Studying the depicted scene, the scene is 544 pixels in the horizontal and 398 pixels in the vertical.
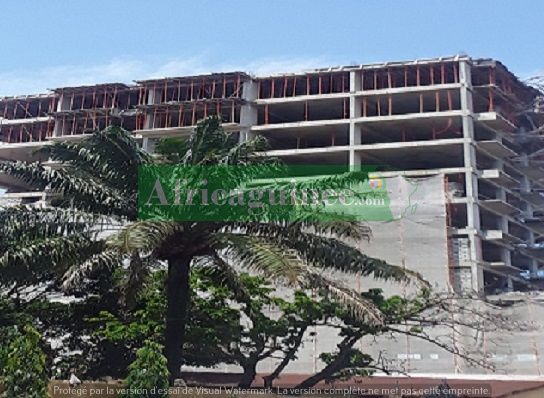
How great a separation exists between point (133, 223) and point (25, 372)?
3.66m

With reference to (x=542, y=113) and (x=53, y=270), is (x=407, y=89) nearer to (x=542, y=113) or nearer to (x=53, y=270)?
(x=542, y=113)

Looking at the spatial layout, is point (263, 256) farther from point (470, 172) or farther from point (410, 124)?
point (410, 124)

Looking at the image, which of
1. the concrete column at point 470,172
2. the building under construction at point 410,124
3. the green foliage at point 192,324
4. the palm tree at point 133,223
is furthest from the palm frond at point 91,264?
the building under construction at point 410,124

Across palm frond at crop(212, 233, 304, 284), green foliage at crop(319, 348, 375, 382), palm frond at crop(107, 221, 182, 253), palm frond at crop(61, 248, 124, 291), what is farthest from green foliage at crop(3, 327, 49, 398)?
green foliage at crop(319, 348, 375, 382)

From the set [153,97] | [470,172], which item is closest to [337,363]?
[470,172]

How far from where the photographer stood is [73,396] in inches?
546

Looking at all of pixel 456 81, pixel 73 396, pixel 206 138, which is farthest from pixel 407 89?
pixel 73 396

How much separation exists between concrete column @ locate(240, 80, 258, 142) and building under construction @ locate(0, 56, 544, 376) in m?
0.08

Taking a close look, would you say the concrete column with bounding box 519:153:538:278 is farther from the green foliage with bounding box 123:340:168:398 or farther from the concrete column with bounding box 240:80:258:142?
the green foliage with bounding box 123:340:168:398

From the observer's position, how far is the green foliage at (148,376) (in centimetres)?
1341

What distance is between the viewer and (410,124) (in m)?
50.9

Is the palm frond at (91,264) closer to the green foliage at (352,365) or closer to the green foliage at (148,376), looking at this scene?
the green foliage at (148,376)

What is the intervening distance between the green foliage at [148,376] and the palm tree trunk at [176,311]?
67.1 inches

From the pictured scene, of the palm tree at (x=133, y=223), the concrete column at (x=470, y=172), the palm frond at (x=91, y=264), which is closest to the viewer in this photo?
the palm frond at (x=91, y=264)
